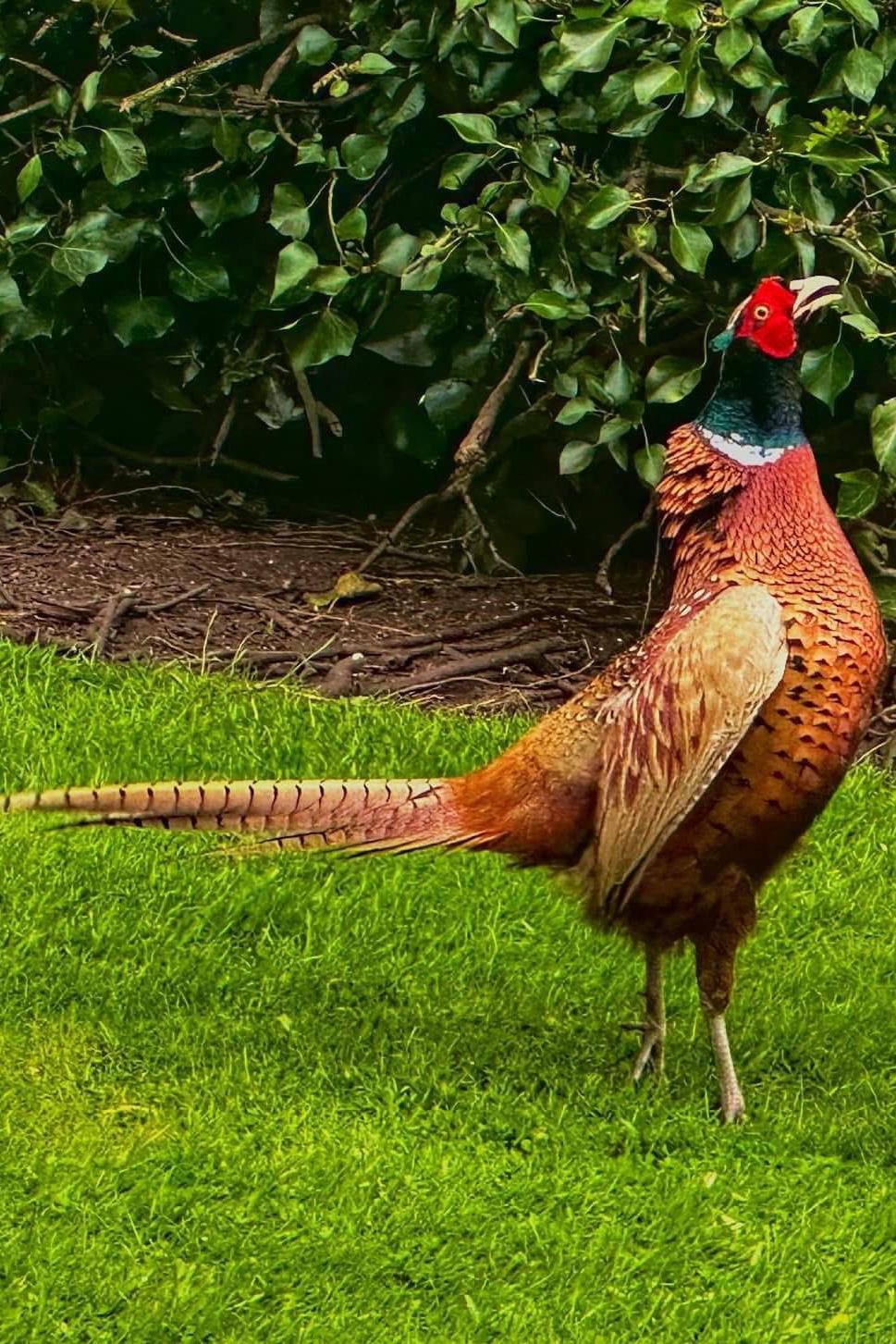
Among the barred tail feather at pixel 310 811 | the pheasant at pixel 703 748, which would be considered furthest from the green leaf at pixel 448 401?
the barred tail feather at pixel 310 811

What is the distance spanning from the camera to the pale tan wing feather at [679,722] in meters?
3.15

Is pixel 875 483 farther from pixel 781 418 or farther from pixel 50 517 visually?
pixel 50 517

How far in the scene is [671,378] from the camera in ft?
16.3

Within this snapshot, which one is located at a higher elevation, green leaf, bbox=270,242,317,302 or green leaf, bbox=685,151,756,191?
green leaf, bbox=685,151,756,191

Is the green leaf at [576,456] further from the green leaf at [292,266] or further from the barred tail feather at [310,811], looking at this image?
the barred tail feather at [310,811]

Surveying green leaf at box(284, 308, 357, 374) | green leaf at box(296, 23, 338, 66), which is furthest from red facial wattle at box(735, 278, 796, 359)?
green leaf at box(296, 23, 338, 66)

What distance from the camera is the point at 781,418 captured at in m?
3.32

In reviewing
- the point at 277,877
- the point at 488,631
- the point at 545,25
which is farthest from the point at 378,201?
the point at 277,877

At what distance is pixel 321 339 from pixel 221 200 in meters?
0.56

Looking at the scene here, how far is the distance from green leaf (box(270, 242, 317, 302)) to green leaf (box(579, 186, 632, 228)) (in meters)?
0.77

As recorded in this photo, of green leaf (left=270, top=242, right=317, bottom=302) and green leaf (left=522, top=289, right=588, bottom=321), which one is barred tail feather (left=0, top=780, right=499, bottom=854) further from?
green leaf (left=270, top=242, right=317, bottom=302)

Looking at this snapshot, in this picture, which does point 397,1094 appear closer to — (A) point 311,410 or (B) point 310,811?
(B) point 310,811

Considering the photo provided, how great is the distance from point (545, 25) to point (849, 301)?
103 cm

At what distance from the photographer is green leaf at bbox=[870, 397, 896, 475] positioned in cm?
450
